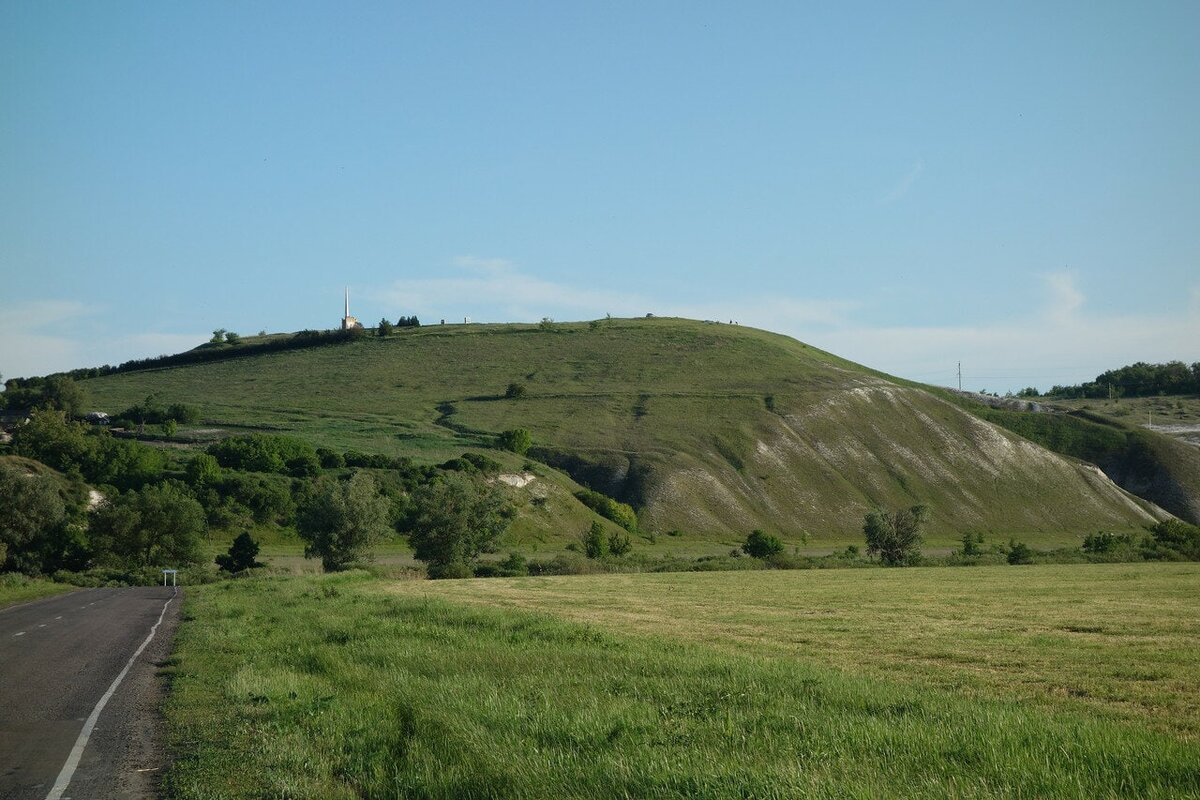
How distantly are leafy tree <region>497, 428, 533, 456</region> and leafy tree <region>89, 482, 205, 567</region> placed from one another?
51.0m

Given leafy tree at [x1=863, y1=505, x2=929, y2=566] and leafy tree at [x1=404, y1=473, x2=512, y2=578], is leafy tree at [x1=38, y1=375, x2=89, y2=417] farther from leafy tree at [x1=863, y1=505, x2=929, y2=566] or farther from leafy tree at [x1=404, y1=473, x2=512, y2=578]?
leafy tree at [x1=863, y1=505, x2=929, y2=566]

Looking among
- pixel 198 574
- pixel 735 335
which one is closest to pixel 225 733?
pixel 198 574

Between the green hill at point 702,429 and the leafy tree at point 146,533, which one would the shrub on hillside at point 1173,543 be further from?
the leafy tree at point 146,533

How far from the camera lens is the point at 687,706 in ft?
39.9

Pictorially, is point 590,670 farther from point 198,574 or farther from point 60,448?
point 60,448

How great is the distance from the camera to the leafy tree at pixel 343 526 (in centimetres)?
6550

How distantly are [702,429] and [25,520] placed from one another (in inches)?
3209

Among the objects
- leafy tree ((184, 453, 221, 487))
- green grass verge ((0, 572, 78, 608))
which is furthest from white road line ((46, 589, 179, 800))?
leafy tree ((184, 453, 221, 487))

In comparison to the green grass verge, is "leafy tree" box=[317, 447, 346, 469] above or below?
above

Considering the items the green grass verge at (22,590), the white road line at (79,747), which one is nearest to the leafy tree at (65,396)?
the green grass verge at (22,590)

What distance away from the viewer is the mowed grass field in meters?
8.73

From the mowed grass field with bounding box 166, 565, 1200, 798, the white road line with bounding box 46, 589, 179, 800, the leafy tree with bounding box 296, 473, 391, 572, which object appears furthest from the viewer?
the leafy tree with bounding box 296, 473, 391, 572

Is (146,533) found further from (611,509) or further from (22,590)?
(611,509)

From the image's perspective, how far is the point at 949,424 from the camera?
5645 inches
